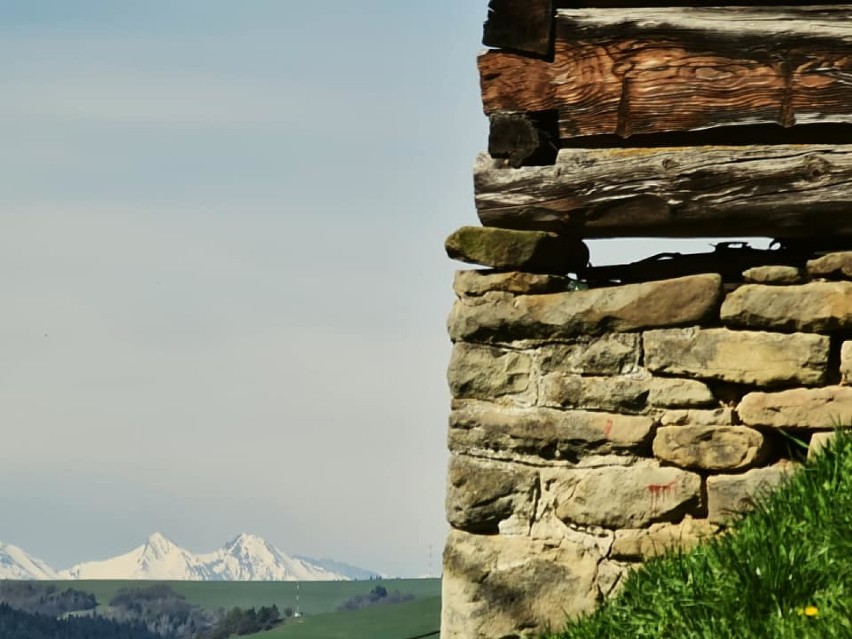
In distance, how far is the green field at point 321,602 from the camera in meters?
6.93

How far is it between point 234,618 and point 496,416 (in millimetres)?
4798

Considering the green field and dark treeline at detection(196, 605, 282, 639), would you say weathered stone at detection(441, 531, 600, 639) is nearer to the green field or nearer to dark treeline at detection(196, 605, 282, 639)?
the green field

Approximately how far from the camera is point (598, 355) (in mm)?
4746

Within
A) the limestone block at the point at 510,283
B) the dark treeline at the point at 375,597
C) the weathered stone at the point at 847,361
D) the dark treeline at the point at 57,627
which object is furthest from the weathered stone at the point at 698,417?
the dark treeline at the point at 57,627

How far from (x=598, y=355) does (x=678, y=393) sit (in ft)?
0.92

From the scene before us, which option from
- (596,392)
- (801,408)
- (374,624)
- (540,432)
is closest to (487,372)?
(540,432)

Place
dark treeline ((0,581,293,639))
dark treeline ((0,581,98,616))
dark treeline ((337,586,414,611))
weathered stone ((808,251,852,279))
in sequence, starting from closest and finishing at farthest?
weathered stone ((808,251,852,279)) < dark treeline ((337,586,414,611)) < dark treeline ((0,581,293,639)) < dark treeline ((0,581,98,616))

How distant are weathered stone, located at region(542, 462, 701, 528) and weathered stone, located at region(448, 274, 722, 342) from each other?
452 millimetres

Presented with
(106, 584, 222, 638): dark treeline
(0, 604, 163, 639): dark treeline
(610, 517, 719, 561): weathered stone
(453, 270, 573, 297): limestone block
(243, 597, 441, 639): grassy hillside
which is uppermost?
(453, 270, 573, 297): limestone block

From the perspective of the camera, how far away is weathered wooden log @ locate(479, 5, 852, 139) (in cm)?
476

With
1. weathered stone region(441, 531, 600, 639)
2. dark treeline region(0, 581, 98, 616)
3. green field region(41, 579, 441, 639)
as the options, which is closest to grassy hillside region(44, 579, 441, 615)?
green field region(41, 579, 441, 639)

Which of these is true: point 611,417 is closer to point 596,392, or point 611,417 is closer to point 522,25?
point 596,392

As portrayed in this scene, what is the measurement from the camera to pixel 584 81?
4.90 meters

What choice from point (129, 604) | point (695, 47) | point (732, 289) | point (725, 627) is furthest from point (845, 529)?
point (129, 604)
